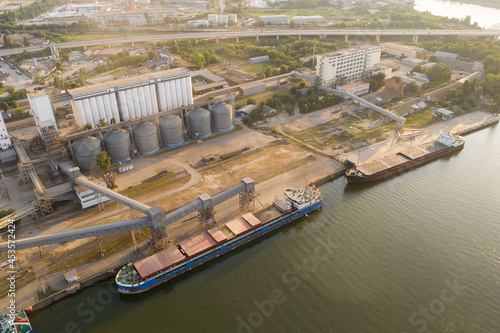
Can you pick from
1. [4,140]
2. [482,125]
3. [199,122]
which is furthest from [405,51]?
[4,140]

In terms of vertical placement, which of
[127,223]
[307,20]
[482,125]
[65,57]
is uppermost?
[307,20]

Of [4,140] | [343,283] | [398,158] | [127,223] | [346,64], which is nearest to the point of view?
[343,283]

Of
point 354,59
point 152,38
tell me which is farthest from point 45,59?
point 354,59

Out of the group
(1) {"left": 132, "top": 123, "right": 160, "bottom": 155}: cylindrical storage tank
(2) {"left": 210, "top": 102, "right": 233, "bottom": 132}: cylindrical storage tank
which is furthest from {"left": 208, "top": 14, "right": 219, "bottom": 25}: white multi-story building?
(1) {"left": 132, "top": 123, "right": 160, "bottom": 155}: cylindrical storage tank

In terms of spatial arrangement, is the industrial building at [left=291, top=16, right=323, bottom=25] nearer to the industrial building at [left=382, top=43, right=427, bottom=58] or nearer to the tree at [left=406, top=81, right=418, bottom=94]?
the industrial building at [left=382, top=43, right=427, bottom=58]

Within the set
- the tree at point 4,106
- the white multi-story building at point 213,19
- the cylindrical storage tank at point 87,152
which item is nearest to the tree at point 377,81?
the cylindrical storage tank at point 87,152

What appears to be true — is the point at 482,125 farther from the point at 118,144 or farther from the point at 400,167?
the point at 118,144

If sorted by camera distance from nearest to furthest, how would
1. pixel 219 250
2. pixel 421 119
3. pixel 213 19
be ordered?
pixel 219 250 < pixel 421 119 < pixel 213 19
